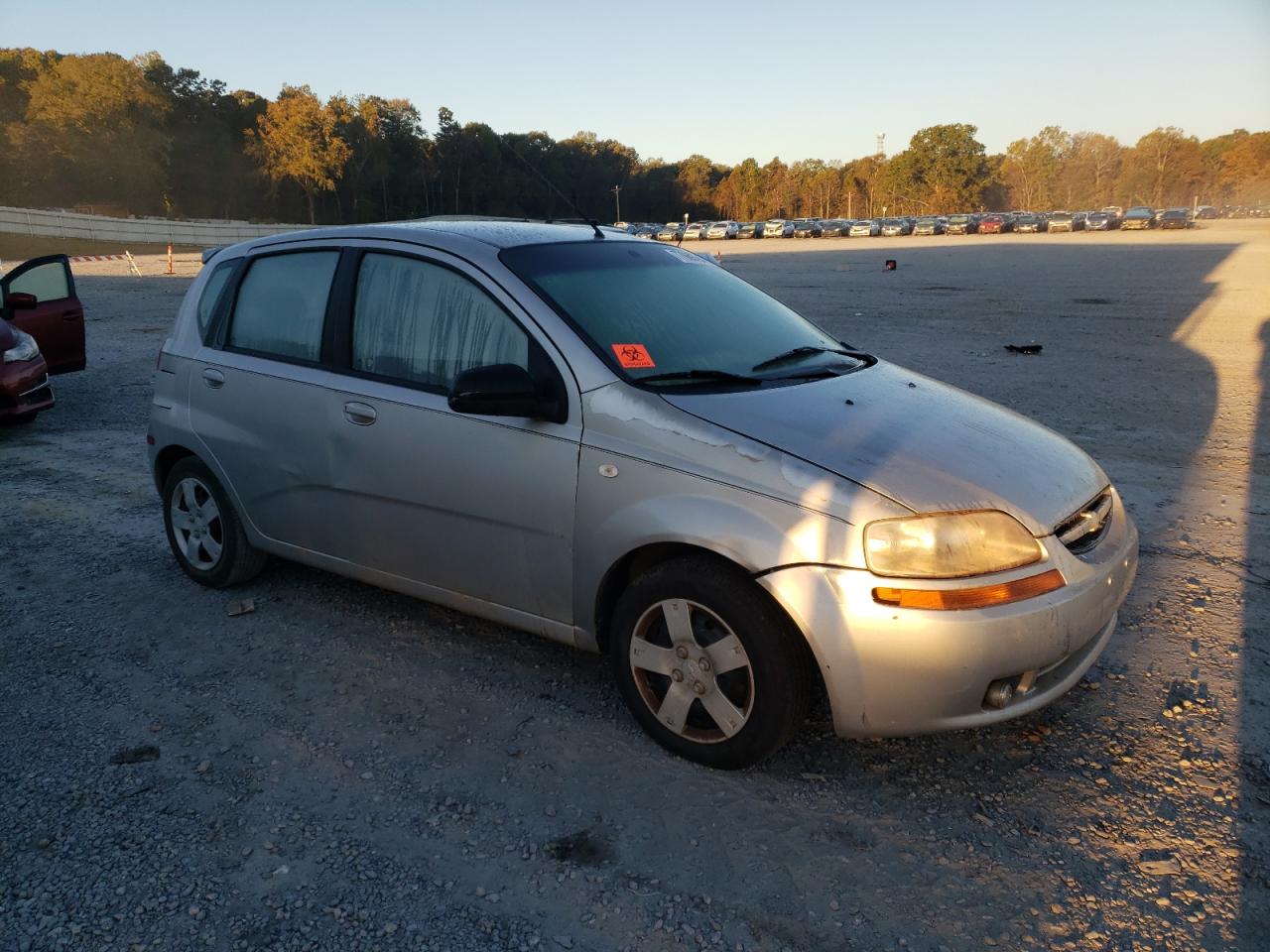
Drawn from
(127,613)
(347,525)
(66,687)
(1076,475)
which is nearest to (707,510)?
(1076,475)

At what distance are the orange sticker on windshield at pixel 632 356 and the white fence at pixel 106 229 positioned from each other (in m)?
51.6

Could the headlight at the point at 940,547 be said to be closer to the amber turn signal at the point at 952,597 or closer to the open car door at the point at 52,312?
the amber turn signal at the point at 952,597

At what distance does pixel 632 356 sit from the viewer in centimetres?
338

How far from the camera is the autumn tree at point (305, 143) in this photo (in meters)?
75.3

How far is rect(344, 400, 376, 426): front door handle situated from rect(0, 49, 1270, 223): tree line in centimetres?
3609

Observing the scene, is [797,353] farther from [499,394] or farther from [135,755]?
[135,755]

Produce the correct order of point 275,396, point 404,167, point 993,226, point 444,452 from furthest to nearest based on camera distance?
point 404,167
point 993,226
point 275,396
point 444,452

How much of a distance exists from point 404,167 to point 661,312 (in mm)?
95706

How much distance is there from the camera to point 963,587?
2.68m

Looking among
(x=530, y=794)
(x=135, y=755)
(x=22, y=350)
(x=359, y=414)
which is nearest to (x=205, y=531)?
(x=359, y=414)

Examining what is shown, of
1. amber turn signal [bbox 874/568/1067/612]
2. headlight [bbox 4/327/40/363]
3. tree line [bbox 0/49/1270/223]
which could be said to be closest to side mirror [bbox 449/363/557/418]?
amber turn signal [bbox 874/568/1067/612]

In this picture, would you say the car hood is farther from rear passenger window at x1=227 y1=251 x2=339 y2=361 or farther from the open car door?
the open car door

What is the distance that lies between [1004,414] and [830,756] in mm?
1521

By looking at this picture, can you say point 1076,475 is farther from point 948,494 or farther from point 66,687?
point 66,687
